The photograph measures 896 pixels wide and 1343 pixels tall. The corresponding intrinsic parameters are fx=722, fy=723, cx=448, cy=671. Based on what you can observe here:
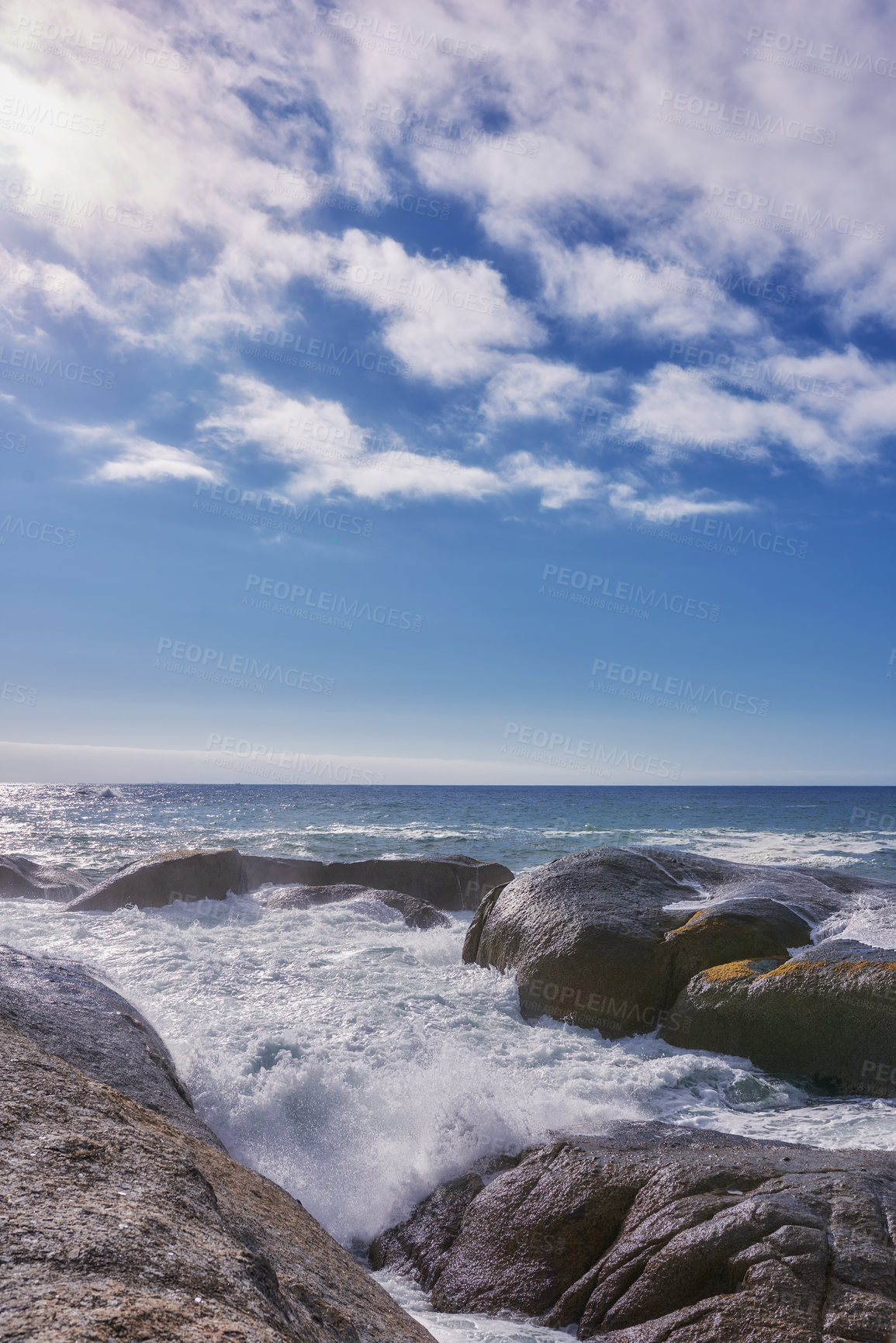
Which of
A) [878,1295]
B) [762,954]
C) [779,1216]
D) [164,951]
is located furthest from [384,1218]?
[164,951]

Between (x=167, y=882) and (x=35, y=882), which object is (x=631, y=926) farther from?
(x=35, y=882)

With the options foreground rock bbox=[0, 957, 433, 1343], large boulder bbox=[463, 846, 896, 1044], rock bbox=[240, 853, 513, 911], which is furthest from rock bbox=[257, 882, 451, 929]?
foreground rock bbox=[0, 957, 433, 1343]

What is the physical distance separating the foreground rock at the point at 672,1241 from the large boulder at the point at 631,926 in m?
3.56

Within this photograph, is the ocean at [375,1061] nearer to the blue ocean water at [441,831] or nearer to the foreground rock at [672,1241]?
the foreground rock at [672,1241]

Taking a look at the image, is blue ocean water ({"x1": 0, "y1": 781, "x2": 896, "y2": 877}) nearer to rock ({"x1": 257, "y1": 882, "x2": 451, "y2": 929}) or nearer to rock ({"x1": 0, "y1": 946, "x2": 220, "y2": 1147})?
rock ({"x1": 257, "y1": 882, "x2": 451, "y2": 929})

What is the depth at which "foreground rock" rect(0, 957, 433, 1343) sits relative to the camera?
1.65m

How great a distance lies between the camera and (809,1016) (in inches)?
295

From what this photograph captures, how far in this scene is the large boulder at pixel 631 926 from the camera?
9062mm

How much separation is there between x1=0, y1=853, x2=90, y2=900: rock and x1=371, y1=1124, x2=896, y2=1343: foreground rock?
14.9 meters

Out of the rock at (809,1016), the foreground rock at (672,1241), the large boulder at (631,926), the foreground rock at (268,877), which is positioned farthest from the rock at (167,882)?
the foreground rock at (672,1241)

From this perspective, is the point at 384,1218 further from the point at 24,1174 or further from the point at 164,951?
the point at 164,951

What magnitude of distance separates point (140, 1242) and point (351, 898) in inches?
558

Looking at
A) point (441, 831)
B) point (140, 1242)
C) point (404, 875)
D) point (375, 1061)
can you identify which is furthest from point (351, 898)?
point (441, 831)

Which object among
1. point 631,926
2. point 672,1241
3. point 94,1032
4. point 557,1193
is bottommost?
point 557,1193
